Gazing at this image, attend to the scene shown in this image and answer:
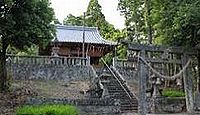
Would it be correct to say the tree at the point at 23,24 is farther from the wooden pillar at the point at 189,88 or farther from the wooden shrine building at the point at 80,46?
the wooden shrine building at the point at 80,46

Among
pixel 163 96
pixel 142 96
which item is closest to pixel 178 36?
pixel 142 96

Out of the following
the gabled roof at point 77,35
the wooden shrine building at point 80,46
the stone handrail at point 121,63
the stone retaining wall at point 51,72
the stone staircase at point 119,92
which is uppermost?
the gabled roof at point 77,35

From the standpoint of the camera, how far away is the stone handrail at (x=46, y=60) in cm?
2741

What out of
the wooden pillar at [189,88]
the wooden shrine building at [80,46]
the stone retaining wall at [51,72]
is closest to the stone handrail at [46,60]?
the stone retaining wall at [51,72]

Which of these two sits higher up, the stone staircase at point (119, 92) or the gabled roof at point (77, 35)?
the gabled roof at point (77, 35)

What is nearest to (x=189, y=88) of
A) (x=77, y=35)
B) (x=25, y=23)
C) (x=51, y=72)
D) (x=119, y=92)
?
(x=119, y=92)

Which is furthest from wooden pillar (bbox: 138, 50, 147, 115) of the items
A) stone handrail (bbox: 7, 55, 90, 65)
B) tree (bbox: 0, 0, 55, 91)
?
stone handrail (bbox: 7, 55, 90, 65)

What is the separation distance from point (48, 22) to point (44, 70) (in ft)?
24.2

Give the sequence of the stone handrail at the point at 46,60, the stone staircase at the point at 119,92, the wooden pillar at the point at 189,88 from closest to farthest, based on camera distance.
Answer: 1. the wooden pillar at the point at 189,88
2. the stone staircase at the point at 119,92
3. the stone handrail at the point at 46,60

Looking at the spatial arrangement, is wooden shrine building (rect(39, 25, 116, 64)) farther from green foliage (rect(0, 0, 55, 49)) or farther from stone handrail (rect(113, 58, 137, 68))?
green foliage (rect(0, 0, 55, 49))

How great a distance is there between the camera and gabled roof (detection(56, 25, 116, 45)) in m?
36.3

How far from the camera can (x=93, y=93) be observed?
23703 mm

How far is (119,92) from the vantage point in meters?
24.3

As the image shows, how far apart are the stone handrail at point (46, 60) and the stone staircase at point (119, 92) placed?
2.99 m
